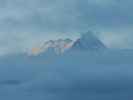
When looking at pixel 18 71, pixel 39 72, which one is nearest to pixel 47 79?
pixel 39 72

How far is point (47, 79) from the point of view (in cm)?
452

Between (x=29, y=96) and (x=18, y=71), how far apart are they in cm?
42

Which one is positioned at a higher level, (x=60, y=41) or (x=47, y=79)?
(x=60, y=41)

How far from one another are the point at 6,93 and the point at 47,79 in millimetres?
576

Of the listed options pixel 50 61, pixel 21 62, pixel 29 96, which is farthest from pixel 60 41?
pixel 29 96

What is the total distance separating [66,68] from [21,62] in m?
0.59

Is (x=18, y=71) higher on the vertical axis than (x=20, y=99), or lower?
higher

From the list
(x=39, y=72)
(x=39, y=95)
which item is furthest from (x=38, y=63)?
(x=39, y=95)

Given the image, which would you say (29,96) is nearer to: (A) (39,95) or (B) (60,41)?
(A) (39,95)

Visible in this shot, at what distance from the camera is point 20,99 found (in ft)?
14.9

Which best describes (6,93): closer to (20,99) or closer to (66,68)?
(20,99)

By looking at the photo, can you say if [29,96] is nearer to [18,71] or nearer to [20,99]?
[20,99]

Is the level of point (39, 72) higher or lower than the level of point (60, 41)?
lower

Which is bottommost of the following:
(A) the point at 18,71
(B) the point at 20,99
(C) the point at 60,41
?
(B) the point at 20,99
